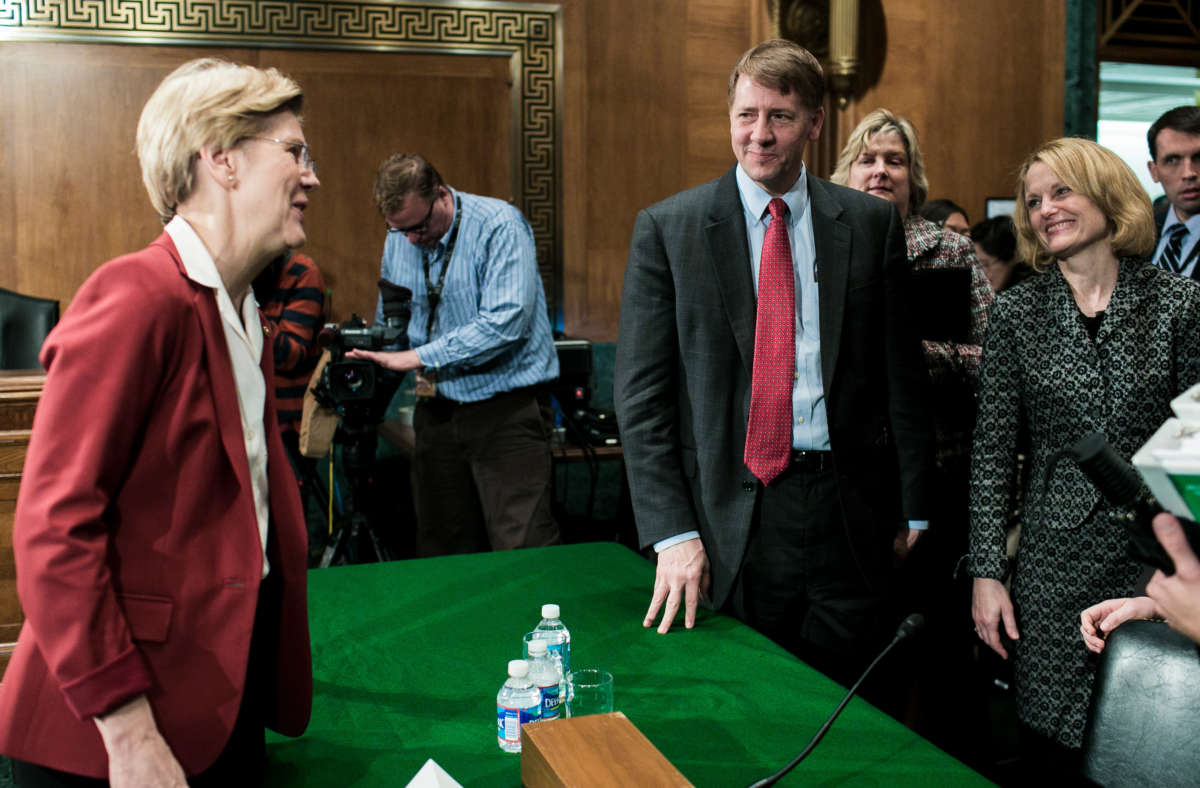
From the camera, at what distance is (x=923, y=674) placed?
277 centimetres

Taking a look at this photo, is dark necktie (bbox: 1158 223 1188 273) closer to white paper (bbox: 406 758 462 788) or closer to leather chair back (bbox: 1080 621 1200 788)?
leather chair back (bbox: 1080 621 1200 788)

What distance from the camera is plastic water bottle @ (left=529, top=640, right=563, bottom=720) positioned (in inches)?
56.1

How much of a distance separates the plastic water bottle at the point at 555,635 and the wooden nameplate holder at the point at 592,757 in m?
0.30

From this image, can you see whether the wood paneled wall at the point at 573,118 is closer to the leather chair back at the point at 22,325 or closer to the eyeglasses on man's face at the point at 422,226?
the leather chair back at the point at 22,325

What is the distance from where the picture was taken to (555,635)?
1.67m

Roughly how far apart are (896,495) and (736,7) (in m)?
3.91

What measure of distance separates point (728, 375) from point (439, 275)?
1.85 m

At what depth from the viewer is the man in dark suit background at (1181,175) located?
332 cm

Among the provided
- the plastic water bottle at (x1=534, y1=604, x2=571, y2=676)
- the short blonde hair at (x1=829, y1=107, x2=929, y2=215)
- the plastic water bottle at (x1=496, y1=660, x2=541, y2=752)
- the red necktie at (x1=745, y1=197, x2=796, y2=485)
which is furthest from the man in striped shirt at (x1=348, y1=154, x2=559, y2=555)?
the plastic water bottle at (x1=496, y1=660, x2=541, y2=752)

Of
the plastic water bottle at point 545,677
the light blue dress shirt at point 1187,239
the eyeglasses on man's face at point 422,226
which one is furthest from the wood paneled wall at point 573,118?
the plastic water bottle at point 545,677

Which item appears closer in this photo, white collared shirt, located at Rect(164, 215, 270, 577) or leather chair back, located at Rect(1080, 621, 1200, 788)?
white collared shirt, located at Rect(164, 215, 270, 577)

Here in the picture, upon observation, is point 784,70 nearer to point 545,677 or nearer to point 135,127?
point 545,677

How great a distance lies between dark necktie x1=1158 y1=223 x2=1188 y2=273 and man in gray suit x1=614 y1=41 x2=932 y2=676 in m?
1.83

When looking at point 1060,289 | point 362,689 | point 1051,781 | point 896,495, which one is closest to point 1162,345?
point 1060,289
